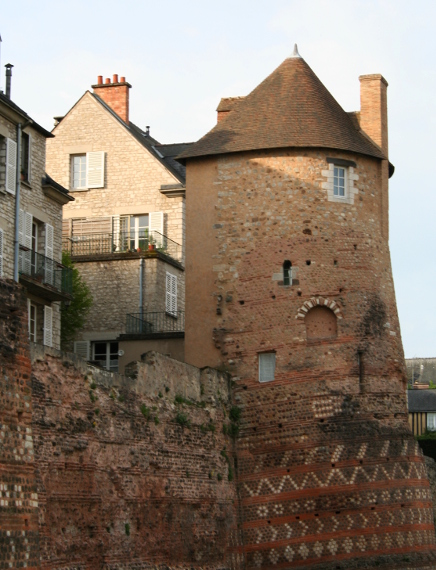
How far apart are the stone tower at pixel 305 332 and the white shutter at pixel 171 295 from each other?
7.66 m

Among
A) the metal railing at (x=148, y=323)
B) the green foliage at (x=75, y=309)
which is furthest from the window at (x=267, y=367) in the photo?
the green foliage at (x=75, y=309)

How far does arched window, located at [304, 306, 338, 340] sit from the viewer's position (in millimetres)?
32312

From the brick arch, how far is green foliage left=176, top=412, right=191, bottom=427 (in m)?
4.19

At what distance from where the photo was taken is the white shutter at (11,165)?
33.4 metres

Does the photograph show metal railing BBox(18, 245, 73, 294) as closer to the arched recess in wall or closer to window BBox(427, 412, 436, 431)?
the arched recess in wall

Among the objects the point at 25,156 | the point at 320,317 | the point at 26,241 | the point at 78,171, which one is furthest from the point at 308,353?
the point at 78,171

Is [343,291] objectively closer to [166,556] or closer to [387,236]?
[387,236]

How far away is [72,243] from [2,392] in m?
21.2

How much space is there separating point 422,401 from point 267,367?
29.6m

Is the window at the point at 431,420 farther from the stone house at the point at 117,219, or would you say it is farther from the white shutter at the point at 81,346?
the white shutter at the point at 81,346

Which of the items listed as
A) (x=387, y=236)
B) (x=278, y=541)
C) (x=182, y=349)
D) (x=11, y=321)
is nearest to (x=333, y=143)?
(x=387, y=236)

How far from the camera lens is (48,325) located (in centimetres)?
3591

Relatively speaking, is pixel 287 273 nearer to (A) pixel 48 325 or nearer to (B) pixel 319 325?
(B) pixel 319 325

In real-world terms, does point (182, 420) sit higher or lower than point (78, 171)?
lower
